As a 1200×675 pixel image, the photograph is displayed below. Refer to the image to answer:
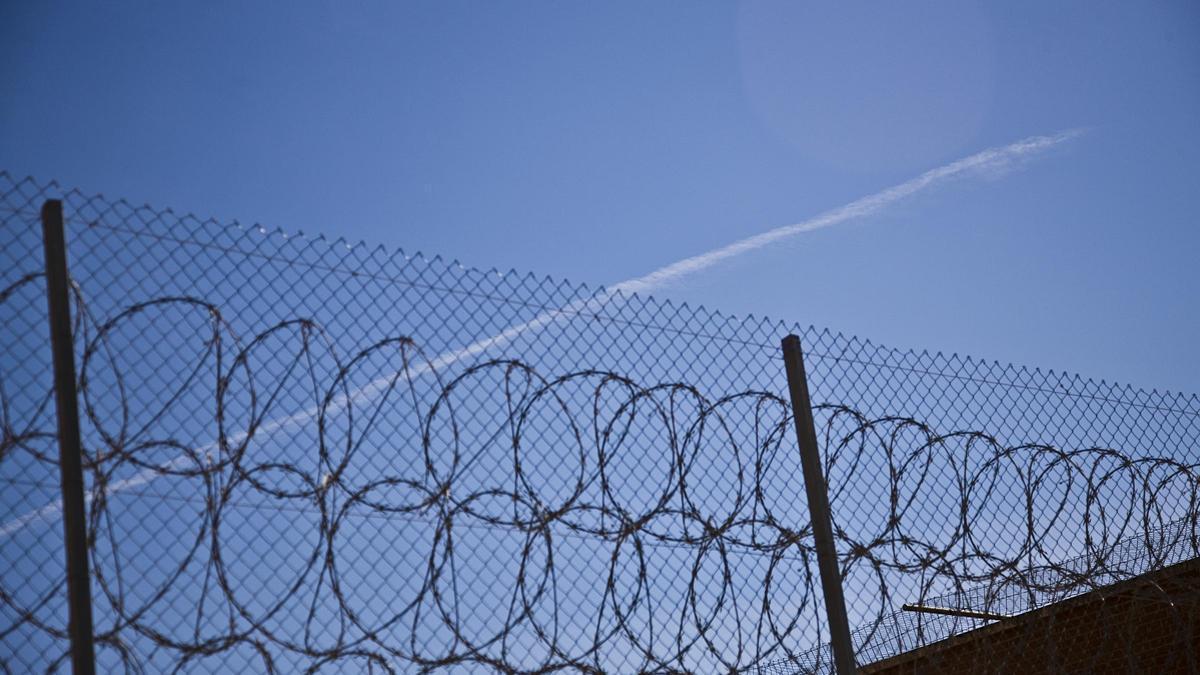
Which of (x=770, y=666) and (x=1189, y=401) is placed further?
(x=1189, y=401)

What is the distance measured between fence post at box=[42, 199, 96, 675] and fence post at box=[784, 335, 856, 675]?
2810 millimetres

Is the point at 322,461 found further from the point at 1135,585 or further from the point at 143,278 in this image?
the point at 1135,585

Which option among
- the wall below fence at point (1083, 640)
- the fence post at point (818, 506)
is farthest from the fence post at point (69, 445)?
the wall below fence at point (1083, 640)

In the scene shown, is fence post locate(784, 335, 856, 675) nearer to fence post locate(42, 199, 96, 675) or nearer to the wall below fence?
the wall below fence

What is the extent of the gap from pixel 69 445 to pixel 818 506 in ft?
9.56

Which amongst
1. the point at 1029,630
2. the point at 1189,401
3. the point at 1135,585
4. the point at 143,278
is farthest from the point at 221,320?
the point at 1189,401

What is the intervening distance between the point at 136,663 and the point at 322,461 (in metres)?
0.83

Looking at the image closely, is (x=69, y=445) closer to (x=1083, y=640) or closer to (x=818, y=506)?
(x=818, y=506)

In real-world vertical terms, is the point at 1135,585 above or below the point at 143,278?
below

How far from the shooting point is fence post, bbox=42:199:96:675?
11.4ft

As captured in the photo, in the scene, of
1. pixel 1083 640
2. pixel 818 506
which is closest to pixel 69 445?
pixel 818 506

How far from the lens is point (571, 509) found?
180 inches

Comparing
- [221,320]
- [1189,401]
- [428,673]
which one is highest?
[1189,401]

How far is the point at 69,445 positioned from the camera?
3604mm
